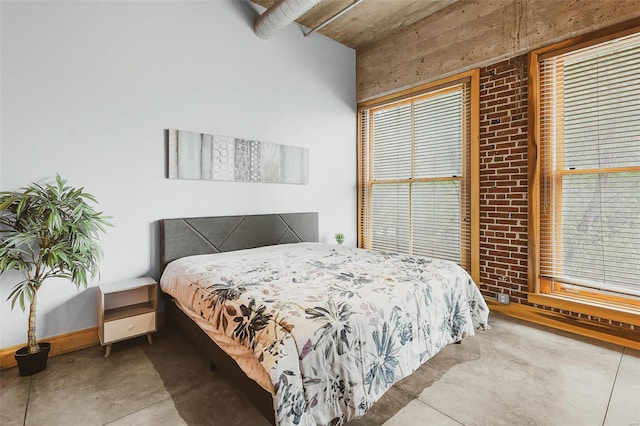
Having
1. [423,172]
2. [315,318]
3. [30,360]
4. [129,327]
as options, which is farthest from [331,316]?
[423,172]

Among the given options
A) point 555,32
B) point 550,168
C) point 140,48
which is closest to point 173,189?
point 140,48

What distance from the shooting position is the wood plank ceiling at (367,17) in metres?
3.57

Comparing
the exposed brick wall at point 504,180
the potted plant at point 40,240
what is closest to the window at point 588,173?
the exposed brick wall at point 504,180

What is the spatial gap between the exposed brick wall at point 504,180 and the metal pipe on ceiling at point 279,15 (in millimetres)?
2012

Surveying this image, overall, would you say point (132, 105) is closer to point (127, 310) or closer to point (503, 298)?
point (127, 310)

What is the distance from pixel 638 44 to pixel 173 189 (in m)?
4.20

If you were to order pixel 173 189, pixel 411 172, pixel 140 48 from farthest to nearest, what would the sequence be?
pixel 411 172 → pixel 173 189 → pixel 140 48

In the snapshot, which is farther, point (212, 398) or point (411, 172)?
point (411, 172)

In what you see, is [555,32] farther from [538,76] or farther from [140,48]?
[140,48]

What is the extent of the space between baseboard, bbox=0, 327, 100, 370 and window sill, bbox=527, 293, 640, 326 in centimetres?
399

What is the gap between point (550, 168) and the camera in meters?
2.95

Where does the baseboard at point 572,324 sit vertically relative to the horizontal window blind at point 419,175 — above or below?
below

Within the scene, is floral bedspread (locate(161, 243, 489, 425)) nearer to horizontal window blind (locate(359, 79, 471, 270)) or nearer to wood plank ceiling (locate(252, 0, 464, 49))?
horizontal window blind (locate(359, 79, 471, 270))

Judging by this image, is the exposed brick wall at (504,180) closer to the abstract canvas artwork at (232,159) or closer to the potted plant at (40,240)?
the abstract canvas artwork at (232,159)
